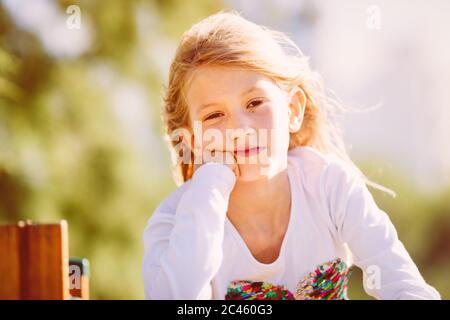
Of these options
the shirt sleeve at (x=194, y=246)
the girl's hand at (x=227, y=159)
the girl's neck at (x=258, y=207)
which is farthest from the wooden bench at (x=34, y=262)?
the girl's neck at (x=258, y=207)

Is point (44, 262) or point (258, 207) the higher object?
point (258, 207)

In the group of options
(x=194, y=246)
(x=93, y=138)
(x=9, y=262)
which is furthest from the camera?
(x=93, y=138)

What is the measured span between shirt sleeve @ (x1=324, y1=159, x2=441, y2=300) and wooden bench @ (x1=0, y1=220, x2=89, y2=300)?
0.84m

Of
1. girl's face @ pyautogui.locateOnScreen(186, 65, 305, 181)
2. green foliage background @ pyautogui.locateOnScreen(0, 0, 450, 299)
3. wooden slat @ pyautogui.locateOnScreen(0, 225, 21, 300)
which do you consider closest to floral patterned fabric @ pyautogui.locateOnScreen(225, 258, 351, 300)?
girl's face @ pyautogui.locateOnScreen(186, 65, 305, 181)

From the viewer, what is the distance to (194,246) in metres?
1.57

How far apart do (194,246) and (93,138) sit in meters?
2.43

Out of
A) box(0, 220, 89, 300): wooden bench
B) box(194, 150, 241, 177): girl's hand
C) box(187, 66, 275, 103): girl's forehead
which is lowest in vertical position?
box(0, 220, 89, 300): wooden bench

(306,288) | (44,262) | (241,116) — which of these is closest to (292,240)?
(306,288)

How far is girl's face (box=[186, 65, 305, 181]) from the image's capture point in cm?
179

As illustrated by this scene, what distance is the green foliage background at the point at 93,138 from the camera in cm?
369

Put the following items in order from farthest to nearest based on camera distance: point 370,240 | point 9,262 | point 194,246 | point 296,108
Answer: point 296,108 < point 370,240 < point 194,246 < point 9,262

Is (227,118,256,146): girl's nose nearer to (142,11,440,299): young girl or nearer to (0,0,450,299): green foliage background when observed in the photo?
(142,11,440,299): young girl

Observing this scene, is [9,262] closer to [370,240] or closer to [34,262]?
[34,262]

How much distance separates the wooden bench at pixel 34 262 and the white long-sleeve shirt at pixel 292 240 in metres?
0.27
